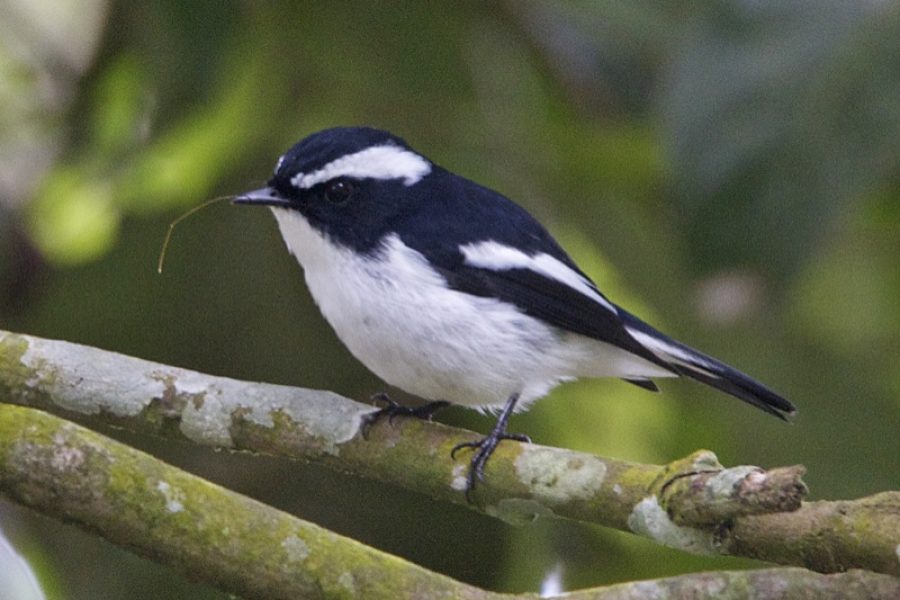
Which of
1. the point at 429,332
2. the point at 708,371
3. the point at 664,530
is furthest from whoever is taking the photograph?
the point at 708,371

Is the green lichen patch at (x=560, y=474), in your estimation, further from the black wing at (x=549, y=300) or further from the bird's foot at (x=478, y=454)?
the black wing at (x=549, y=300)

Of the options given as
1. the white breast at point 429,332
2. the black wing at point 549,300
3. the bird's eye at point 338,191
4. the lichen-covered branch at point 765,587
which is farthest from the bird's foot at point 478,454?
the bird's eye at point 338,191

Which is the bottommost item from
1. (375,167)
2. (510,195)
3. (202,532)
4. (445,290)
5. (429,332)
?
(202,532)

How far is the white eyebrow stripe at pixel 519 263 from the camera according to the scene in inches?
125

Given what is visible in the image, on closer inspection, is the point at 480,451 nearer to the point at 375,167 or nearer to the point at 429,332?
the point at 429,332

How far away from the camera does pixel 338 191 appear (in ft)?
10.5

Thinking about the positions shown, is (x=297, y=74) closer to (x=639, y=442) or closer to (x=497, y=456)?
(x=639, y=442)

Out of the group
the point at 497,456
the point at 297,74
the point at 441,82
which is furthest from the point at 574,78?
the point at 497,456

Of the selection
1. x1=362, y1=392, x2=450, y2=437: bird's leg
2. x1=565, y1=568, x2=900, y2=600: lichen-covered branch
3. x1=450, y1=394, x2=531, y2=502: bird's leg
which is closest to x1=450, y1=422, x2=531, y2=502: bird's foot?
x1=450, y1=394, x2=531, y2=502: bird's leg

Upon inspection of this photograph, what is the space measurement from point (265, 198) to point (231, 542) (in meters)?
1.12

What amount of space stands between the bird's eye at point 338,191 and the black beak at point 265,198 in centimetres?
10

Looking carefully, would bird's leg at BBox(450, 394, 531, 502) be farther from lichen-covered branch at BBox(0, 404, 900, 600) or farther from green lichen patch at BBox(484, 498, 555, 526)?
lichen-covered branch at BBox(0, 404, 900, 600)

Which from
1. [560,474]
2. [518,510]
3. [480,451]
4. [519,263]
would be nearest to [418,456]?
[480,451]

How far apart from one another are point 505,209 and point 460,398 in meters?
0.49
